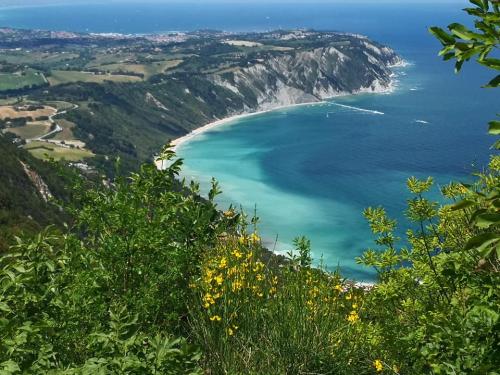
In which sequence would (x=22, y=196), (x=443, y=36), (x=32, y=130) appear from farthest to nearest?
(x=32, y=130), (x=22, y=196), (x=443, y=36)

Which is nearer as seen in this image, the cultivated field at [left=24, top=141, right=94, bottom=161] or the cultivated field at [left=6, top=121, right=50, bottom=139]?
the cultivated field at [left=24, top=141, right=94, bottom=161]

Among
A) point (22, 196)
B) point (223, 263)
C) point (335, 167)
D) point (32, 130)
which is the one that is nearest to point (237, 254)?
point (223, 263)

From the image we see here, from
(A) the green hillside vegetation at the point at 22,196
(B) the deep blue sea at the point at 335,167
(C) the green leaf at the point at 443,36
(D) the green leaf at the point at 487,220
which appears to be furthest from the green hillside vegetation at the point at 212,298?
(B) the deep blue sea at the point at 335,167

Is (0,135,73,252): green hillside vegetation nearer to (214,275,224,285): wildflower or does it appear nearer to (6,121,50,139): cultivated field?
(214,275,224,285): wildflower

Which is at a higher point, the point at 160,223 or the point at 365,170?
the point at 160,223

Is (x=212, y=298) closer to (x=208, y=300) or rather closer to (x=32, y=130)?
(x=208, y=300)

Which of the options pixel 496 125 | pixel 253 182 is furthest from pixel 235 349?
pixel 253 182

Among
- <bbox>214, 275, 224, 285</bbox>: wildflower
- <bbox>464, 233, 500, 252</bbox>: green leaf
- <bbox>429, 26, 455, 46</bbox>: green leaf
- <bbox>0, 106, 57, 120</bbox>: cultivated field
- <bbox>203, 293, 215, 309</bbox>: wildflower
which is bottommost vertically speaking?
<bbox>0, 106, 57, 120</bbox>: cultivated field

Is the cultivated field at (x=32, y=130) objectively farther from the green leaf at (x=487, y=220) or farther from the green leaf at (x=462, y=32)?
the green leaf at (x=487, y=220)

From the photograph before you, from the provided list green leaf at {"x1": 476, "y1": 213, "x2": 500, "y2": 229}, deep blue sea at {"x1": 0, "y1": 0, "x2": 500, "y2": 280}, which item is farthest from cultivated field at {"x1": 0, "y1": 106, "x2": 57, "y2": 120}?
green leaf at {"x1": 476, "y1": 213, "x2": 500, "y2": 229}

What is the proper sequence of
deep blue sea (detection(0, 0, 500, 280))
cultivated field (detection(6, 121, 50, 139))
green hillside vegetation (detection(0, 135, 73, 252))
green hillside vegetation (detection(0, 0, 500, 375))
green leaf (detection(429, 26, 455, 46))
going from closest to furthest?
green leaf (detection(429, 26, 455, 46)), green hillside vegetation (detection(0, 0, 500, 375)), green hillside vegetation (detection(0, 135, 73, 252)), deep blue sea (detection(0, 0, 500, 280)), cultivated field (detection(6, 121, 50, 139))

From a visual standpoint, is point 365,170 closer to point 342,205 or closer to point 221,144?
point 342,205
